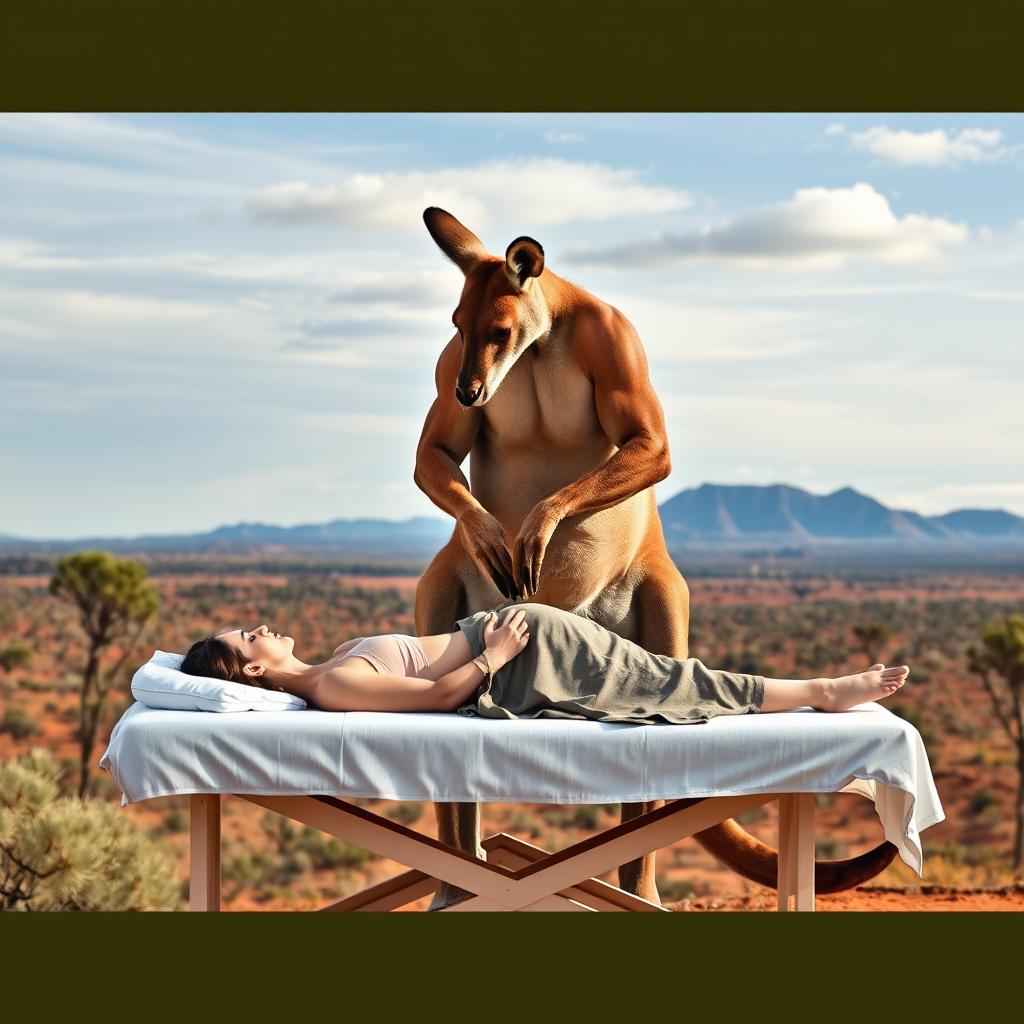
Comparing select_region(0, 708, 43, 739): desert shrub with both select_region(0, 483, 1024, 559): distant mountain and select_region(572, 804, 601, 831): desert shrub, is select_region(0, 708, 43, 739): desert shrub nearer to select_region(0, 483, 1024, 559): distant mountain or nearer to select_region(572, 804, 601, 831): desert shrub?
select_region(572, 804, 601, 831): desert shrub

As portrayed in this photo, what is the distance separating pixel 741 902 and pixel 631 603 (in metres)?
2.40

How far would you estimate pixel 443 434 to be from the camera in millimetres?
4793

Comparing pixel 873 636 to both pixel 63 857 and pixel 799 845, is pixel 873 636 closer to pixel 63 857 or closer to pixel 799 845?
pixel 63 857

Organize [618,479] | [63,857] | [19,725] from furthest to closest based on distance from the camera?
[19,725] < [63,857] < [618,479]

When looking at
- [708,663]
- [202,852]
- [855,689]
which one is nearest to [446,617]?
[202,852]

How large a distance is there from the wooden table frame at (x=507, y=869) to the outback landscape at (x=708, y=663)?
244cm

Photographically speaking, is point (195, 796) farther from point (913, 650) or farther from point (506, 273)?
point (913, 650)

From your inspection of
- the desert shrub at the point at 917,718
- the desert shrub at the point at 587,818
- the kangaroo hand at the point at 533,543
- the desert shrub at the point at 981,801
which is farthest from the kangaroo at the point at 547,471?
the desert shrub at the point at 917,718

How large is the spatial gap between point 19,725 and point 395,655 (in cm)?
1844

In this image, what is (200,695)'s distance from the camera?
13.5 feet

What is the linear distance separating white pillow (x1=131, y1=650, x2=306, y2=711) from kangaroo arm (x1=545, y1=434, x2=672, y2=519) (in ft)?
3.31

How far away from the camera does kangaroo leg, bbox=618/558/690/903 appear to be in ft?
15.5

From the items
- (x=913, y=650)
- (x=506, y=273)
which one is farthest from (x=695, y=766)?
(x=913, y=650)

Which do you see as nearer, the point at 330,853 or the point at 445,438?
the point at 445,438
